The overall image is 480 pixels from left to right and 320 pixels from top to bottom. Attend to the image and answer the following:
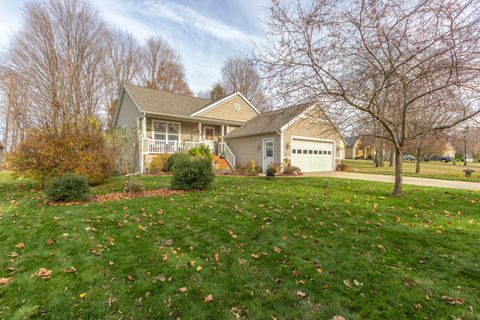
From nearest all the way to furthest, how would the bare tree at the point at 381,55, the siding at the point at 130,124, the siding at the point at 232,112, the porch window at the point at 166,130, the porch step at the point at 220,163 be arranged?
the bare tree at the point at 381,55 → the siding at the point at 130,124 → the porch step at the point at 220,163 → the porch window at the point at 166,130 → the siding at the point at 232,112

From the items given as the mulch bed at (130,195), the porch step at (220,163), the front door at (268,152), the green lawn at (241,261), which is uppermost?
the front door at (268,152)

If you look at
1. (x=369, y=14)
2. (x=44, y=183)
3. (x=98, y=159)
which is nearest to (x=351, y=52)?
(x=369, y=14)

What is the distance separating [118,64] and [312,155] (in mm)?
22052

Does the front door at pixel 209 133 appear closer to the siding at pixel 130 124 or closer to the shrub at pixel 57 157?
the siding at pixel 130 124

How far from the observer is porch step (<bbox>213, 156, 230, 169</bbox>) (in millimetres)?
15345

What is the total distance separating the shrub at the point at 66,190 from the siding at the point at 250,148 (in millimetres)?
10683

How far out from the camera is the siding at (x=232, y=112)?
17.3 metres

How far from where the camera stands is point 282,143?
566 inches

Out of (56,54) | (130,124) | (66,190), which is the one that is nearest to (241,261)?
(66,190)

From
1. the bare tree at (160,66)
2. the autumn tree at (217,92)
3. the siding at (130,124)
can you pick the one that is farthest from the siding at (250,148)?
the bare tree at (160,66)

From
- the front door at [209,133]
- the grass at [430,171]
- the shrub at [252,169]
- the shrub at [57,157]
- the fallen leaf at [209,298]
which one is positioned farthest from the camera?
the front door at [209,133]

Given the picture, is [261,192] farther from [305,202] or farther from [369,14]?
[369,14]

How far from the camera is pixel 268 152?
15273mm

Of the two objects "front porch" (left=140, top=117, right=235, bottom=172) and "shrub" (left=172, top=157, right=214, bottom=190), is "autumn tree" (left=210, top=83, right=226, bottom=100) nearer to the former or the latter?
"front porch" (left=140, top=117, right=235, bottom=172)
